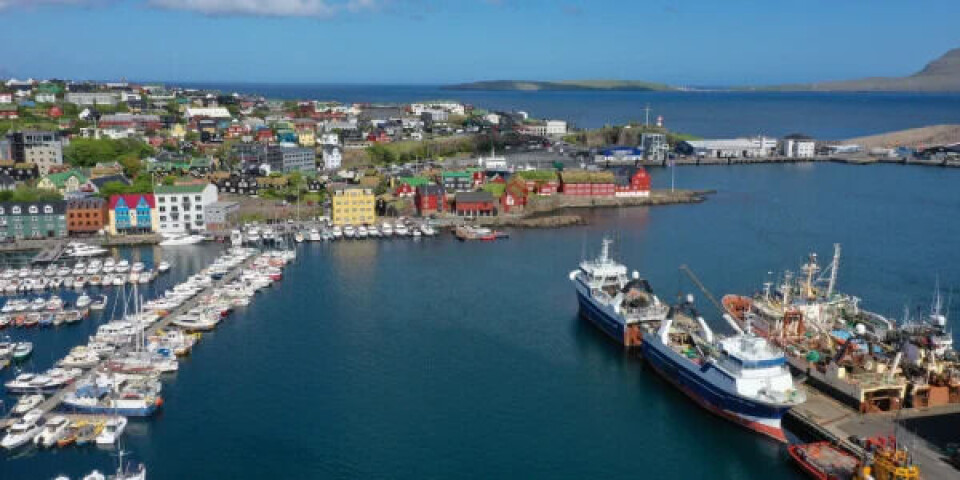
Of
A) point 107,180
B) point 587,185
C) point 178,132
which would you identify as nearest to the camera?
point 107,180

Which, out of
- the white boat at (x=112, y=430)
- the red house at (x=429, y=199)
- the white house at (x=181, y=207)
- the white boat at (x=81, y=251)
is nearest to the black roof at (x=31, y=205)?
the white boat at (x=81, y=251)

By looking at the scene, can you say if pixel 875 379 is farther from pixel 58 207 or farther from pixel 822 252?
pixel 58 207

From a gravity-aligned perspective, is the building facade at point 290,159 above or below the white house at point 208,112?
below

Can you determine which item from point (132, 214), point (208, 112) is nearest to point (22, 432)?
point (132, 214)

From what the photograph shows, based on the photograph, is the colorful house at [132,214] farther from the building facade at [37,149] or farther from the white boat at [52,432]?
the white boat at [52,432]

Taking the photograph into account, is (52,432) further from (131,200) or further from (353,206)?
(353,206)

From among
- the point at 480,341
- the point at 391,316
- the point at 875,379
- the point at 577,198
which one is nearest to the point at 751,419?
the point at 875,379
